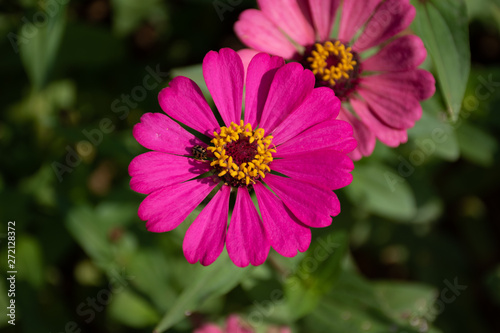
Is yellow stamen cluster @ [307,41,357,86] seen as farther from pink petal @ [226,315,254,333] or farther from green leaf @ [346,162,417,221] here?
pink petal @ [226,315,254,333]

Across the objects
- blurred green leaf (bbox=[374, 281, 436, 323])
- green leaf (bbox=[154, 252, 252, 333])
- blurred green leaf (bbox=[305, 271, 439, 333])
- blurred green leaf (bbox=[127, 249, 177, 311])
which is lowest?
blurred green leaf (bbox=[374, 281, 436, 323])

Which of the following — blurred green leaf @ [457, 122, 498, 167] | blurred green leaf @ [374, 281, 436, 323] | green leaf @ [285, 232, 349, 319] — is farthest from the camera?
blurred green leaf @ [457, 122, 498, 167]

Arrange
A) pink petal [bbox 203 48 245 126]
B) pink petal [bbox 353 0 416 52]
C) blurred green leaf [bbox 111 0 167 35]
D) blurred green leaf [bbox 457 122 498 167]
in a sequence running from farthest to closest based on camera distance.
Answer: blurred green leaf [bbox 111 0 167 35] < blurred green leaf [bbox 457 122 498 167] < pink petal [bbox 353 0 416 52] < pink petal [bbox 203 48 245 126]

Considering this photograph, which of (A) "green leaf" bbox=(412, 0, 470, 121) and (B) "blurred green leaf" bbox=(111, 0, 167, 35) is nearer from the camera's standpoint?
(A) "green leaf" bbox=(412, 0, 470, 121)

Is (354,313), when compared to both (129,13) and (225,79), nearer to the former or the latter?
(225,79)

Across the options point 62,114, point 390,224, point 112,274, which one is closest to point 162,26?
point 62,114

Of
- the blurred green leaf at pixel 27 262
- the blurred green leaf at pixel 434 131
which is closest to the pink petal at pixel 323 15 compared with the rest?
the blurred green leaf at pixel 434 131

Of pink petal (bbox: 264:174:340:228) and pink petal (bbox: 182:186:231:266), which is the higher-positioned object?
pink petal (bbox: 182:186:231:266)

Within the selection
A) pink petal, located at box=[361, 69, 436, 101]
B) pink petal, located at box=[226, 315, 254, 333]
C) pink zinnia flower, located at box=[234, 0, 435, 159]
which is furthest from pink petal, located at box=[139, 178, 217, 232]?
pink petal, located at box=[226, 315, 254, 333]
